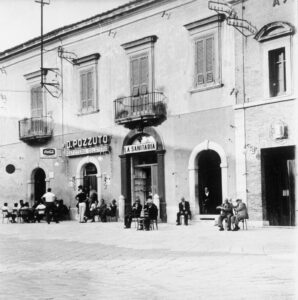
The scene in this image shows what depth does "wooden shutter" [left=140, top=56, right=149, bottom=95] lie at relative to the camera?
22859 mm

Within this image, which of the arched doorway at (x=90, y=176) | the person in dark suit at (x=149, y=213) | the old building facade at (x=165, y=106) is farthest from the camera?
the arched doorway at (x=90, y=176)

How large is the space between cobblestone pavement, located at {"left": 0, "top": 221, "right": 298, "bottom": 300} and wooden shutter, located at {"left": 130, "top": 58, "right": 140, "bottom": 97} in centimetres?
771

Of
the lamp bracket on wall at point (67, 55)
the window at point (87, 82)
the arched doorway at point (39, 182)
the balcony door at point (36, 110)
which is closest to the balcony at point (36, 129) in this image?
the balcony door at point (36, 110)

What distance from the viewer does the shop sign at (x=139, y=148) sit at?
2272 centimetres

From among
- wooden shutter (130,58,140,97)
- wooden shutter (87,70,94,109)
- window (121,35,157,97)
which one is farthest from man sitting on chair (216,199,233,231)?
wooden shutter (87,70,94,109)

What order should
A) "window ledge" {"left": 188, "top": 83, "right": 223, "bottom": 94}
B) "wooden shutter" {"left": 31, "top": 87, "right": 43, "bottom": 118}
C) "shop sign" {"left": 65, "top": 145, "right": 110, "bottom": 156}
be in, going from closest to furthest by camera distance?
1. "window ledge" {"left": 188, "top": 83, "right": 223, "bottom": 94}
2. "shop sign" {"left": 65, "top": 145, "right": 110, "bottom": 156}
3. "wooden shutter" {"left": 31, "top": 87, "right": 43, "bottom": 118}

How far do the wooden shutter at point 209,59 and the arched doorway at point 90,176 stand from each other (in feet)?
24.4

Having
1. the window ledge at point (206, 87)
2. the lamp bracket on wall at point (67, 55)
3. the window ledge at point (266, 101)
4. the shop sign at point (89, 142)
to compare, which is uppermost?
the lamp bracket on wall at point (67, 55)

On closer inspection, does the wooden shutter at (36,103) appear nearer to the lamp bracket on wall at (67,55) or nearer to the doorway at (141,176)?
the lamp bracket on wall at (67,55)

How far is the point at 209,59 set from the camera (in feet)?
67.6

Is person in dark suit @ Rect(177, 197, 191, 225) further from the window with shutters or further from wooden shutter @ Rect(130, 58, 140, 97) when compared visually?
wooden shutter @ Rect(130, 58, 140, 97)

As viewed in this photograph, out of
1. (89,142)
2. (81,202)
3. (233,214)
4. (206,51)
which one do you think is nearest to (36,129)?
(89,142)

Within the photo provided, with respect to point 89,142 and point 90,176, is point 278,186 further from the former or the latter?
point 90,176

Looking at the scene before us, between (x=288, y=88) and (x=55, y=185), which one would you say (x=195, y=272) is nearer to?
(x=288, y=88)
